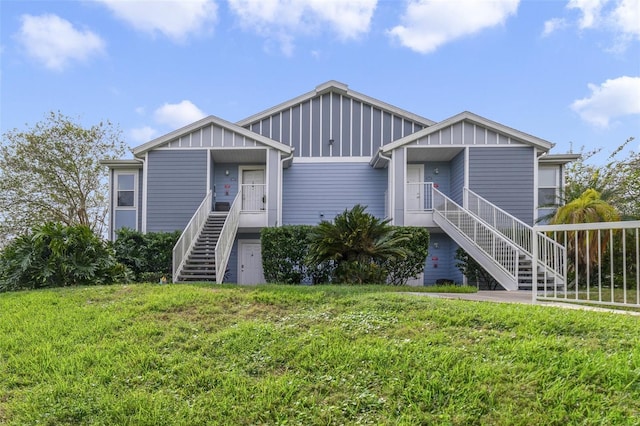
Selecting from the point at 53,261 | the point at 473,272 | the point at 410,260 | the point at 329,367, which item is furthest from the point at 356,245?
the point at 53,261

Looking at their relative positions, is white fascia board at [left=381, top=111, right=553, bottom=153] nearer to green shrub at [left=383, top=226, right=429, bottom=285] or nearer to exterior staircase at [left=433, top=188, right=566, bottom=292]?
exterior staircase at [left=433, top=188, right=566, bottom=292]

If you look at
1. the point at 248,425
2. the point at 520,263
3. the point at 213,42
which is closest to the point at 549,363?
the point at 248,425

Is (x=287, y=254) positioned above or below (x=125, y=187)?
below

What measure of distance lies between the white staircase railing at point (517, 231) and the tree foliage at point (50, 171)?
19223mm

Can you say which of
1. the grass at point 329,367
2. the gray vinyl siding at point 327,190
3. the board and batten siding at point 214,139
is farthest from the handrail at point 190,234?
the grass at point 329,367

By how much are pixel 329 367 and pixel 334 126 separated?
12387mm

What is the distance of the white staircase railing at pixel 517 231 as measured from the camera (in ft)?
28.7

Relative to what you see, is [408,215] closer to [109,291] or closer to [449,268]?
[449,268]

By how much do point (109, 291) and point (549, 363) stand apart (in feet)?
21.7

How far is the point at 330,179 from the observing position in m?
14.5

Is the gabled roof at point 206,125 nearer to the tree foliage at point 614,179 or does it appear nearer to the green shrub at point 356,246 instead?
the green shrub at point 356,246

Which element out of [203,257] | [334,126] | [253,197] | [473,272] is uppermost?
[334,126]

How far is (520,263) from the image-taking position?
9.70m

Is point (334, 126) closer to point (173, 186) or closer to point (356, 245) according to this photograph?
point (173, 186)
